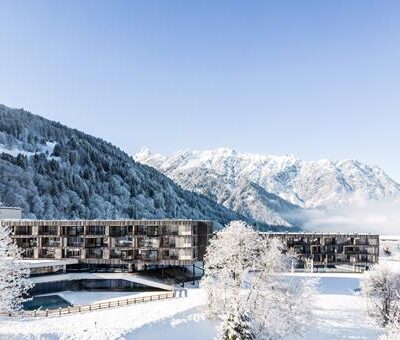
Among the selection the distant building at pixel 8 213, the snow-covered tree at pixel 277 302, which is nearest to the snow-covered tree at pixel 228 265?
the snow-covered tree at pixel 277 302

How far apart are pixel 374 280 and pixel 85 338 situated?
138ft

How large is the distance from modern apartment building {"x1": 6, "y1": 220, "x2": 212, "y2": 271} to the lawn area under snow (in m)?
14.3

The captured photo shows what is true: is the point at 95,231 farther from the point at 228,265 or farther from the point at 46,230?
the point at 228,265

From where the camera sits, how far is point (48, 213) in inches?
7662

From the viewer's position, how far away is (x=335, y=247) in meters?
105

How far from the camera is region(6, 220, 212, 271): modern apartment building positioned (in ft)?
290

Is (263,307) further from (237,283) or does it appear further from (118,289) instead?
(118,289)

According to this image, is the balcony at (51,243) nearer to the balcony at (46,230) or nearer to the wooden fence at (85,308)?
the balcony at (46,230)

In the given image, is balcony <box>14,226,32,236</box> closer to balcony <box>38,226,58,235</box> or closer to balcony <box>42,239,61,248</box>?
balcony <box>38,226,58,235</box>

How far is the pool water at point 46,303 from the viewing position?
75.0m

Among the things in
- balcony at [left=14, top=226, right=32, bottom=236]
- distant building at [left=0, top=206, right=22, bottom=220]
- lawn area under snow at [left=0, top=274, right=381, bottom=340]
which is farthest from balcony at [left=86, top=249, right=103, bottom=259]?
distant building at [left=0, top=206, right=22, bottom=220]

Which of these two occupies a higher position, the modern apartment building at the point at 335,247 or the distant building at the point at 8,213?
the distant building at the point at 8,213

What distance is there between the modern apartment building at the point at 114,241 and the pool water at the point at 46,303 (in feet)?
36.4

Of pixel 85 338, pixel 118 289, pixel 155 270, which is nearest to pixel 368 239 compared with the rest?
pixel 155 270
